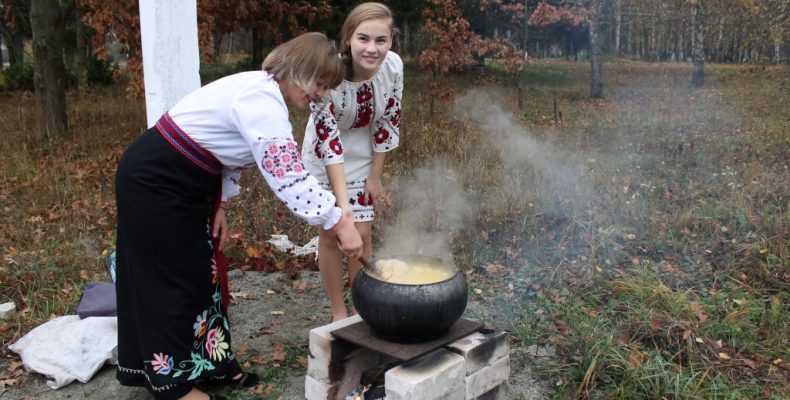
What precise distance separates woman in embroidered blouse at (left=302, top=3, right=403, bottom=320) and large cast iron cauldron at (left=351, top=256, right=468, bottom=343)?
0.41m

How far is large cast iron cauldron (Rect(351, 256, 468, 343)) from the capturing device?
2.46 meters

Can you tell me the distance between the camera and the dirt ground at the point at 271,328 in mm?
3066

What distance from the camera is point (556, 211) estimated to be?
209 inches

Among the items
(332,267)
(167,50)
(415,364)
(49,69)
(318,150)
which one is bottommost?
(415,364)

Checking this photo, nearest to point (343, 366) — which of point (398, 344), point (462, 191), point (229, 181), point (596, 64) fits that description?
point (398, 344)

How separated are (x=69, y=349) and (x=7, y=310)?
2.89 feet

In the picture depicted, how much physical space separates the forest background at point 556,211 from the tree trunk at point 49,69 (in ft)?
0.10

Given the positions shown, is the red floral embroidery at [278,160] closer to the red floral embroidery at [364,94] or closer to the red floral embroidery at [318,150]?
the red floral embroidery at [318,150]

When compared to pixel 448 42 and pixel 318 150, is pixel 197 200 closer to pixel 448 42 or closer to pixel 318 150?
pixel 318 150

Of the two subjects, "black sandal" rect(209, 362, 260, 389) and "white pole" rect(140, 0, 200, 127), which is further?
"white pole" rect(140, 0, 200, 127)

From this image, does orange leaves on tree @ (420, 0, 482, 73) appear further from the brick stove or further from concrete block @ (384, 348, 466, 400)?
concrete block @ (384, 348, 466, 400)

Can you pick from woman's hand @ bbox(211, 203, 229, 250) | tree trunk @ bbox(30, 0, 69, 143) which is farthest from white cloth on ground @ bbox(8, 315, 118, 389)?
tree trunk @ bbox(30, 0, 69, 143)

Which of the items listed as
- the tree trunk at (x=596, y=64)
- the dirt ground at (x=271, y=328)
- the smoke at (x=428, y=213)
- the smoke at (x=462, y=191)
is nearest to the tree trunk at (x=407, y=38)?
the tree trunk at (x=596, y=64)

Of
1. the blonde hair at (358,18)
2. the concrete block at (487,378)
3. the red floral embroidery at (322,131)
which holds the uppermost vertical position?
the blonde hair at (358,18)
